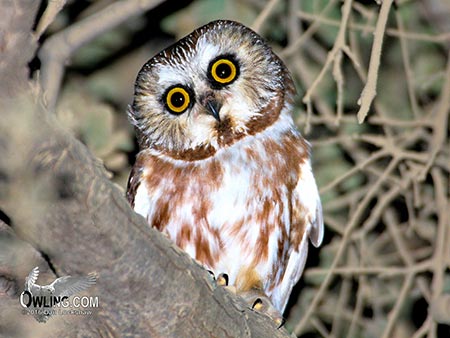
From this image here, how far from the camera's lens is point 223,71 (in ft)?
11.5

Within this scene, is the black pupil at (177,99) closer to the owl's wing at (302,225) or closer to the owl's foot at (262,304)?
the owl's wing at (302,225)

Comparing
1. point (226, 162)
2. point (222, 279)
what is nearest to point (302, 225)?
point (226, 162)

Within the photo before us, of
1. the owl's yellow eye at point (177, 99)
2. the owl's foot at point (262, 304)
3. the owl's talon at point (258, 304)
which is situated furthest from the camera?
the owl's yellow eye at point (177, 99)

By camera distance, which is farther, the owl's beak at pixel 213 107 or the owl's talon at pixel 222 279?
the owl's beak at pixel 213 107

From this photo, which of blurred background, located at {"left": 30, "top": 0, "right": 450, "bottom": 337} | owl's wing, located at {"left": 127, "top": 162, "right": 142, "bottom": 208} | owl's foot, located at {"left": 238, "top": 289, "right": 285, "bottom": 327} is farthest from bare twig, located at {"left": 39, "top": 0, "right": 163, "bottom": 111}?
owl's foot, located at {"left": 238, "top": 289, "right": 285, "bottom": 327}

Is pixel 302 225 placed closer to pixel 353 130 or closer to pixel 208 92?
pixel 208 92

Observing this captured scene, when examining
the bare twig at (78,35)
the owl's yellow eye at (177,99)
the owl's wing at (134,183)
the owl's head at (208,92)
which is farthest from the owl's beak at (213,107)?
the bare twig at (78,35)

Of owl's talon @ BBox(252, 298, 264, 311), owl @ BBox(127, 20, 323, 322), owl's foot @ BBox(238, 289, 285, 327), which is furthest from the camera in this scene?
owl @ BBox(127, 20, 323, 322)

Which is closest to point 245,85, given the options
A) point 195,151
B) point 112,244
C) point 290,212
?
point 195,151

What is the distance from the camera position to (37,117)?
1677 mm

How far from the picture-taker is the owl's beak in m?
3.38

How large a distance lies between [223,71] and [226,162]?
0.41m

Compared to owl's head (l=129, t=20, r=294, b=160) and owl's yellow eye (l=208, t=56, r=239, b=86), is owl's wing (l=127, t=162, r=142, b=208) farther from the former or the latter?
owl's yellow eye (l=208, t=56, r=239, b=86)

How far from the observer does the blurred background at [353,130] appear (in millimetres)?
4023
